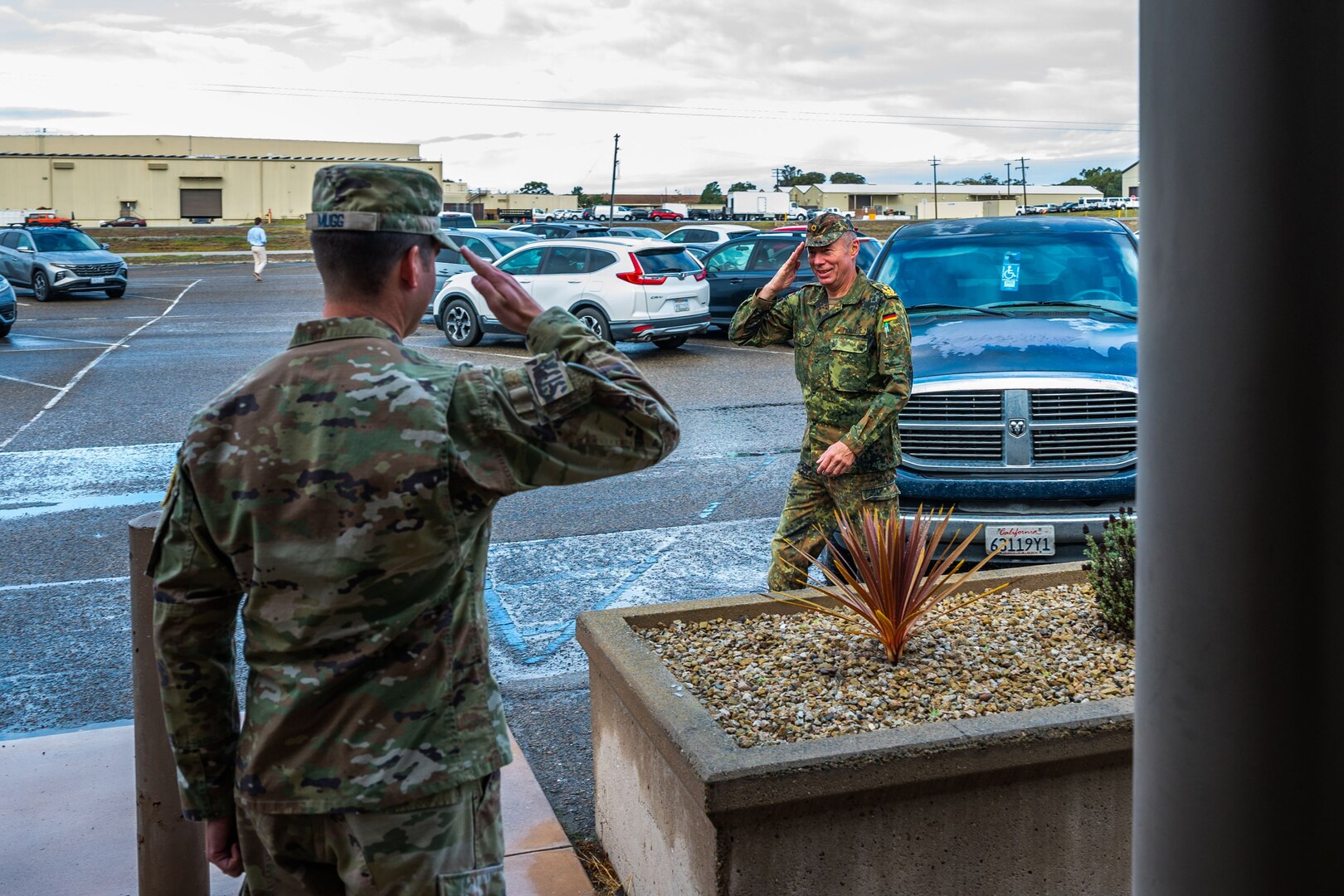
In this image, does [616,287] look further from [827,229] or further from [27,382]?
[827,229]

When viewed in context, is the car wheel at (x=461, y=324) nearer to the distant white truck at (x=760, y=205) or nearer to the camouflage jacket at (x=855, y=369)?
the camouflage jacket at (x=855, y=369)

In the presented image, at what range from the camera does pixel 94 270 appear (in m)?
29.5

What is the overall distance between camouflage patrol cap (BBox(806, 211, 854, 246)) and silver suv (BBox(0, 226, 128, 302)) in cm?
2727

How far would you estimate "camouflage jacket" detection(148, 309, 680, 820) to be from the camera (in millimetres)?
2219

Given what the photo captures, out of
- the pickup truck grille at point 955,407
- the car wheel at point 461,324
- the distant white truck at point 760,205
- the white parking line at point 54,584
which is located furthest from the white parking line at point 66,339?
the distant white truck at point 760,205

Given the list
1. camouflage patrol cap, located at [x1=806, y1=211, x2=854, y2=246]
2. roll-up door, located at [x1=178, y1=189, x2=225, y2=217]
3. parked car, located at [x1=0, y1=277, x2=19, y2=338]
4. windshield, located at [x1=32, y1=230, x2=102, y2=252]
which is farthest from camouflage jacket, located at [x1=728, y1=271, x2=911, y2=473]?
roll-up door, located at [x1=178, y1=189, x2=225, y2=217]

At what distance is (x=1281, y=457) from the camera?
5.02 feet

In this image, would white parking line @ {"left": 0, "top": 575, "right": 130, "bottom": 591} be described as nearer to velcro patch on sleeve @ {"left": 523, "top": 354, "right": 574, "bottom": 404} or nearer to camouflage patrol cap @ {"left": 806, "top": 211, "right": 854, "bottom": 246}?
camouflage patrol cap @ {"left": 806, "top": 211, "right": 854, "bottom": 246}

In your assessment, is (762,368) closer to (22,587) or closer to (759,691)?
(22,587)

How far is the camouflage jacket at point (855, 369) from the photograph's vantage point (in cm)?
547

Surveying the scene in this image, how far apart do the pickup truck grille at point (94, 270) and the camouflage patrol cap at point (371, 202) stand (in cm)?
2975

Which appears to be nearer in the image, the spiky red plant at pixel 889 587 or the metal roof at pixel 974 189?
the spiky red plant at pixel 889 587

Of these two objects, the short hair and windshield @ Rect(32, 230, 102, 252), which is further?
windshield @ Rect(32, 230, 102, 252)

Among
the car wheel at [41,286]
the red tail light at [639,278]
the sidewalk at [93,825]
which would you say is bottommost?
the sidewalk at [93,825]
